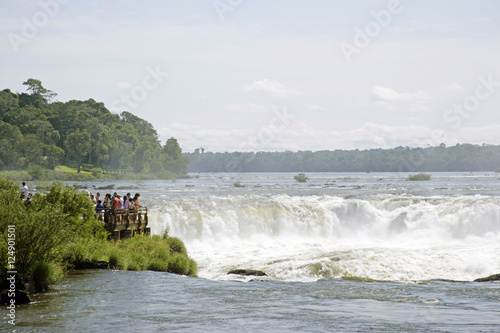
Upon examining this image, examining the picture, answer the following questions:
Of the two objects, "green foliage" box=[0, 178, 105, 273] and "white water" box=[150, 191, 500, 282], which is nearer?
"green foliage" box=[0, 178, 105, 273]

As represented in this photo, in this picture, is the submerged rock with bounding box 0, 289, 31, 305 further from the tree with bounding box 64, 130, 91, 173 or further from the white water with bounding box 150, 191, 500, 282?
the tree with bounding box 64, 130, 91, 173

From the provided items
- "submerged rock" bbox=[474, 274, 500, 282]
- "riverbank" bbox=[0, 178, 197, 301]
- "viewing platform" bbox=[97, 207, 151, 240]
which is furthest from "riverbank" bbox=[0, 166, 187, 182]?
"submerged rock" bbox=[474, 274, 500, 282]

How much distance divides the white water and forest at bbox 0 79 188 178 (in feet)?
310

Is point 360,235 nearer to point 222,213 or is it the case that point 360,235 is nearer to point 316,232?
point 316,232

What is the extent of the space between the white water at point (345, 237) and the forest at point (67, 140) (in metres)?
94.5

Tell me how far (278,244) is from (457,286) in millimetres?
16508

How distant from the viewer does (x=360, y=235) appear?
135 ft

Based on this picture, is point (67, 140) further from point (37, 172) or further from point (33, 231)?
point (33, 231)

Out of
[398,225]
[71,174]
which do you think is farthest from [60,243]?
[71,174]

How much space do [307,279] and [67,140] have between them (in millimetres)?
131323

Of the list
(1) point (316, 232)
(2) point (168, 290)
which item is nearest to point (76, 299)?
(2) point (168, 290)

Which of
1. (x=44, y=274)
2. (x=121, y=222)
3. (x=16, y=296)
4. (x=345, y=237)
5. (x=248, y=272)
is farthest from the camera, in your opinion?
(x=345, y=237)

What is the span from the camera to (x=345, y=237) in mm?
40812

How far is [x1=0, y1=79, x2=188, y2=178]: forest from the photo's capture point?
131 meters
